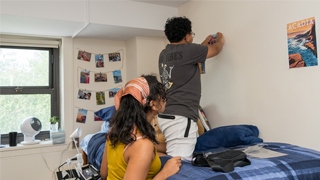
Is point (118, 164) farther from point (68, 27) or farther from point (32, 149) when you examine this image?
point (32, 149)

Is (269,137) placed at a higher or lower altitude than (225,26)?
lower

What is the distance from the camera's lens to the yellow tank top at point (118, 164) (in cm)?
127

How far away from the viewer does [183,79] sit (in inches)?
79.8

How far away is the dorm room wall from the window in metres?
2.05

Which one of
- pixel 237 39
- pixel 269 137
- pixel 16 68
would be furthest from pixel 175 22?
pixel 16 68

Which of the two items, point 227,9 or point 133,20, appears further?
point 133,20

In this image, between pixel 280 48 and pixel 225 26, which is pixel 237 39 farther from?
pixel 280 48

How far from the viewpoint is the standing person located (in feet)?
6.25

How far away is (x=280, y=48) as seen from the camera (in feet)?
6.95

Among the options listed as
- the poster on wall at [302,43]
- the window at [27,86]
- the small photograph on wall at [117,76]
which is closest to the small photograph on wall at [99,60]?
the small photograph on wall at [117,76]

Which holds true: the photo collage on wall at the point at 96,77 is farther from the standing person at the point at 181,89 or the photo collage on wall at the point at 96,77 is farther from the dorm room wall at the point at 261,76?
the standing person at the point at 181,89

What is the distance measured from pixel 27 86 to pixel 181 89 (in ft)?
7.83

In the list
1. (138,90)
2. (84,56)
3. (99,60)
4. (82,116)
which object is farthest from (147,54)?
(138,90)

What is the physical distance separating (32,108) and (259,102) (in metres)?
2.76
